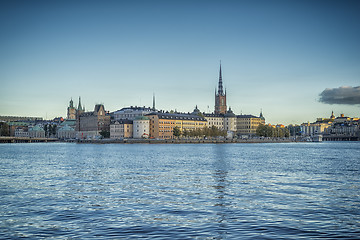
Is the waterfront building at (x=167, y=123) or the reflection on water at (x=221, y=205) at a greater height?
the waterfront building at (x=167, y=123)

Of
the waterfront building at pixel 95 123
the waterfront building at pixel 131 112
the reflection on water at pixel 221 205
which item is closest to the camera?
the reflection on water at pixel 221 205

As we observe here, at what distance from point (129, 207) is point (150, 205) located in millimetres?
1017

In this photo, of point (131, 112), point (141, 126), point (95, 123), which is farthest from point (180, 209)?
point (95, 123)

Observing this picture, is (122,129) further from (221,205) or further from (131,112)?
(221,205)

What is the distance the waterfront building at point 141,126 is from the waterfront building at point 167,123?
10.1 ft

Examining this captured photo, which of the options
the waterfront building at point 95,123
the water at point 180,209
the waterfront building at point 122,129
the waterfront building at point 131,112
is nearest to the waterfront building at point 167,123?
the waterfront building at point 122,129

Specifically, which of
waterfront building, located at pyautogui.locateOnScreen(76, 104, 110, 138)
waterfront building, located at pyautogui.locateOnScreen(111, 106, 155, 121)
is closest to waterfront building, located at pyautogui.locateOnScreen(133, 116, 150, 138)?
waterfront building, located at pyautogui.locateOnScreen(111, 106, 155, 121)

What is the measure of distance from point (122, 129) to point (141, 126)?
9.19 meters

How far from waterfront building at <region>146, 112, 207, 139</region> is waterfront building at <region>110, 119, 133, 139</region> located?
842 centimetres

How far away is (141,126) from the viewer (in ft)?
523

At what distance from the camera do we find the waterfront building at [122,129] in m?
163

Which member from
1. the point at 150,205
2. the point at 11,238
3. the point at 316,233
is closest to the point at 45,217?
the point at 11,238

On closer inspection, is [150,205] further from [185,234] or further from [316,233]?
[316,233]

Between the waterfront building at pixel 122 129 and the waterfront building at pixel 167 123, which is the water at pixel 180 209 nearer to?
the waterfront building at pixel 167 123
